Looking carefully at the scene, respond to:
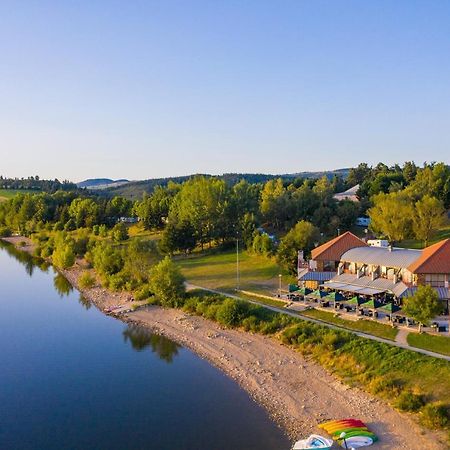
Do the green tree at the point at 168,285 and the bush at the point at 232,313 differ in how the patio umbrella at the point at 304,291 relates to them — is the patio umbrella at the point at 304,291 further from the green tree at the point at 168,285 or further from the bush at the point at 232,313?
the green tree at the point at 168,285

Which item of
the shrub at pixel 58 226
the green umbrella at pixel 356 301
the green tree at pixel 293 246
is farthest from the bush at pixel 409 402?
the shrub at pixel 58 226

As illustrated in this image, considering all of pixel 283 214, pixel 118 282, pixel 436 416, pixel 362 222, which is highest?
pixel 283 214

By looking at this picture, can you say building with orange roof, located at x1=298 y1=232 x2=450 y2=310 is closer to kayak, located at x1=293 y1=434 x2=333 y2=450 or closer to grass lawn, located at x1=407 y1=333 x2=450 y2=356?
grass lawn, located at x1=407 y1=333 x2=450 y2=356

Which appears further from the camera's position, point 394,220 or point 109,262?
point 109,262

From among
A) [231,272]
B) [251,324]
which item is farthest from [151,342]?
[231,272]

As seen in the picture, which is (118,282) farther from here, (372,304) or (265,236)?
(372,304)

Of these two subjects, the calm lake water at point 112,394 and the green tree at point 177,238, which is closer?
the calm lake water at point 112,394

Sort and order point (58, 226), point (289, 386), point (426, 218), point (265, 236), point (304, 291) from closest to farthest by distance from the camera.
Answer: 1. point (289, 386)
2. point (304, 291)
3. point (426, 218)
4. point (265, 236)
5. point (58, 226)
